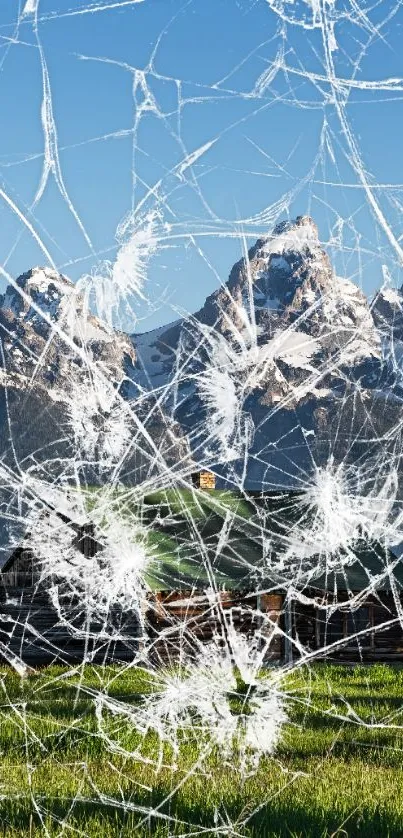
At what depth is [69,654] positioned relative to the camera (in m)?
26.0

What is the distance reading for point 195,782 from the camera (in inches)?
377

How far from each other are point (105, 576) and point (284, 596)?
5.16 metres

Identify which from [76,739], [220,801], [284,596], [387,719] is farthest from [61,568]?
[220,801]

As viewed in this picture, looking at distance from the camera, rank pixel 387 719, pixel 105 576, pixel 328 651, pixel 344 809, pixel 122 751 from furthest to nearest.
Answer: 1. pixel 328 651
2. pixel 105 576
3. pixel 387 719
4. pixel 122 751
5. pixel 344 809

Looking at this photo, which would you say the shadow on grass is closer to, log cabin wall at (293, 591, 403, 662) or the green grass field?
the green grass field

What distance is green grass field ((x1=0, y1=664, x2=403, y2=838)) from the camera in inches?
313

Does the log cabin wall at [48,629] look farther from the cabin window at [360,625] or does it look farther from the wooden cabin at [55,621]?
the cabin window at [360,625]

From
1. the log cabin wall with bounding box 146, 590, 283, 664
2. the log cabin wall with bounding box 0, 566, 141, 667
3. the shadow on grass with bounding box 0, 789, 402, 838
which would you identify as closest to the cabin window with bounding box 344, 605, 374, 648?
the log cabin wall with bounding box 146, 590, 283, 664

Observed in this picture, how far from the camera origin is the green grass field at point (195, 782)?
313 inches

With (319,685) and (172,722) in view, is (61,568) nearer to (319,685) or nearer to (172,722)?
(319,685)

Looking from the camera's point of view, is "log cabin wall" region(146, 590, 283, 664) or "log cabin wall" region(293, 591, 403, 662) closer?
"log cabin wall" region(146, 590, 283, 664)

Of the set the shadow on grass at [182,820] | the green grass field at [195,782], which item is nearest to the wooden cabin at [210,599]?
the green grass field at [195,782]

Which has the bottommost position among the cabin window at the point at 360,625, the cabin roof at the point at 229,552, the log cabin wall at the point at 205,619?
the cabin window at the point at 360,625

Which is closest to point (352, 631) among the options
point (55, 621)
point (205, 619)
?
point (205, 619)
